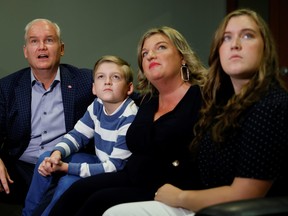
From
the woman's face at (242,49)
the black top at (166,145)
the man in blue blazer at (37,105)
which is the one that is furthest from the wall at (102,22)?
the woman's face at (242,49)

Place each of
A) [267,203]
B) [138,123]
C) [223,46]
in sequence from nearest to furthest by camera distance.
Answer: [267,203] → [223,46] → [138,123]

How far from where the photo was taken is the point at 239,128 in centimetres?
130

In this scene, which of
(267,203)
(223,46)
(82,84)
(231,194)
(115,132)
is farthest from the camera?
(82,84)

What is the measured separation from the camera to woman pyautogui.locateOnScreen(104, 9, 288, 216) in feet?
4.01

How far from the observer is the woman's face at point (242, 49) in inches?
52.7

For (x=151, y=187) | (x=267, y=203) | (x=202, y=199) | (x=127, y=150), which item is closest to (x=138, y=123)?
(x=127, y=150)

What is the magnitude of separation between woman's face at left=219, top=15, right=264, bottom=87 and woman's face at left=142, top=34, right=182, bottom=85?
484 mm

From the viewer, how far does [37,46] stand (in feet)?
7.97

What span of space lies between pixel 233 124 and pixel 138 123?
24.3 inches

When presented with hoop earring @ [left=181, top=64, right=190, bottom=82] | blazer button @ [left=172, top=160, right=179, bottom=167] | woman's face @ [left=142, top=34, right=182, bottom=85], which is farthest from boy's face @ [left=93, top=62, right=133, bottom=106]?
blazer button @ [left=172, top=160, right=179, bottom=167]

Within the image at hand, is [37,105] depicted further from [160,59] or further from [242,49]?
[242,49]

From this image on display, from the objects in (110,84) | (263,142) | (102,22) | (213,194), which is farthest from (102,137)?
(102,22)

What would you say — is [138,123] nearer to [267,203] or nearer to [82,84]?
[82,84]

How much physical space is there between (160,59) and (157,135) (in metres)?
0.34
